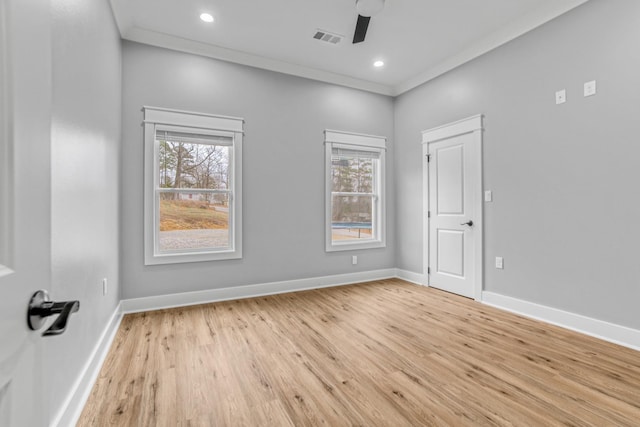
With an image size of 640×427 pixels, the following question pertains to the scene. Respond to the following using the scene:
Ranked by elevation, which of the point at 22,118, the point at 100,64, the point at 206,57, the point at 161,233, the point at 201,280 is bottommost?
the point at 201,280

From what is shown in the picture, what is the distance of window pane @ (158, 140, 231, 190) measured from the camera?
3.48 metres

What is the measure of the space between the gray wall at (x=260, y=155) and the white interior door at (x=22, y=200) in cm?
295

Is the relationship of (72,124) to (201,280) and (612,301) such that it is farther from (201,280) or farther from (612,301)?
(612,301)

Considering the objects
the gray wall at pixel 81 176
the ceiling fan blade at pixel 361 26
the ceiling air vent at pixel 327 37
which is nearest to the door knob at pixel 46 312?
the gray wall at pixel 81 176

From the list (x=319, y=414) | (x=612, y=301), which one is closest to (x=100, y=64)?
(x=319, y=414)

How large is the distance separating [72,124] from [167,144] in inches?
73.6

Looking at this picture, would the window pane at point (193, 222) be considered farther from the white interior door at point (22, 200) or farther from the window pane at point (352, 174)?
the white interior door at point (22, 200)

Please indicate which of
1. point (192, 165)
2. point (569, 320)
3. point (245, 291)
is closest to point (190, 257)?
point (245, 291)

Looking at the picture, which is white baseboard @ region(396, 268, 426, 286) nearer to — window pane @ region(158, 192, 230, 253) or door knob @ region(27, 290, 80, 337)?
window pane @ region(158, 192, 230, 253)

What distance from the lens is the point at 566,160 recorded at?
9.39 feet

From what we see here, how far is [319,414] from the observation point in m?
1.66

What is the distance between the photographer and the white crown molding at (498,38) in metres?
2.89

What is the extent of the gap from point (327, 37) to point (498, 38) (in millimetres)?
1923

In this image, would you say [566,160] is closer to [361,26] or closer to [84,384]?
[361,26]
